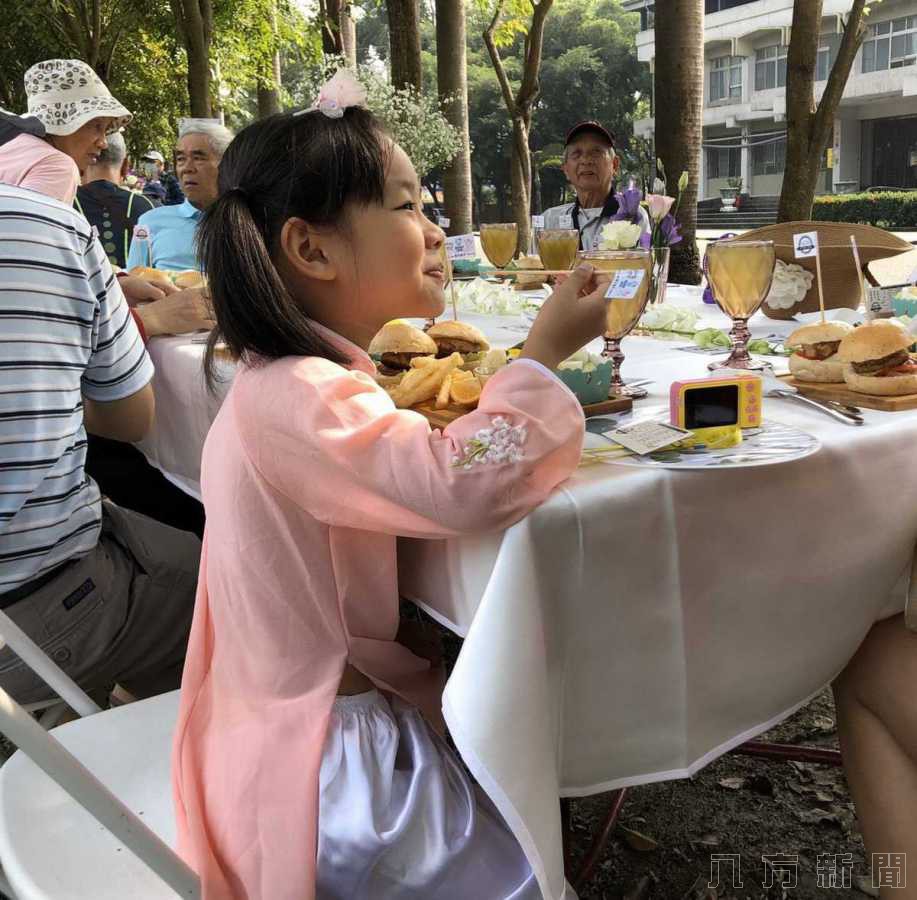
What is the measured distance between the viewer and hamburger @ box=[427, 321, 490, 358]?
1876mm

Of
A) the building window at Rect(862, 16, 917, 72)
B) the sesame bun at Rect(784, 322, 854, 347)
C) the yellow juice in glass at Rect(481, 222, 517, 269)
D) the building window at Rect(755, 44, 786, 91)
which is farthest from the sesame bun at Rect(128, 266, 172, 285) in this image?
the building window at Rect(755, 44, 786, 91)

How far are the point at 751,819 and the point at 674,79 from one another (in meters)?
4.98

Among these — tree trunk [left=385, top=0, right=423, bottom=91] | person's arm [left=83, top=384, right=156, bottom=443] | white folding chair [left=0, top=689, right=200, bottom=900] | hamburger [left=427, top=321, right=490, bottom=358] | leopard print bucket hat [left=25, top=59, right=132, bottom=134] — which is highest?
tree trunk [left=385, top=0, right=423, bottom=91]

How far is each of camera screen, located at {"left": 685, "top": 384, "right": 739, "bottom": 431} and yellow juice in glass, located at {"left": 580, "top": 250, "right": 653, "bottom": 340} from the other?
0.73 feet

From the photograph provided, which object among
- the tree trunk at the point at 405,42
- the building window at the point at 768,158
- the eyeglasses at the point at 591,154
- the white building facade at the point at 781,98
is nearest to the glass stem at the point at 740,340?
the eyeglasses at the point at 591,154

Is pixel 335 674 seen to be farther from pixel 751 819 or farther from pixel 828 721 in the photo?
pixel 828 721

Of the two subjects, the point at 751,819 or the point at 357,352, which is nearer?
the point at 357,352

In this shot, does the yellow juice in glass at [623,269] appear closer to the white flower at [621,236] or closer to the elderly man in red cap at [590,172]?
the white flower at [621,236]

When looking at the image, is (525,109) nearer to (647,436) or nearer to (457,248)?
(457,248)

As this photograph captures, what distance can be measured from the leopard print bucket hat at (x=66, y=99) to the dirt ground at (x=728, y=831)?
3599mm

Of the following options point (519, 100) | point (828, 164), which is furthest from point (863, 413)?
point (828, 164)

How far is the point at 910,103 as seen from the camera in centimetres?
3400

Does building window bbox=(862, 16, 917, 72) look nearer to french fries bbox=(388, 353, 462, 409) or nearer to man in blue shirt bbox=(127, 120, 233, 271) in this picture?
man in blue shirt bbox=(127, 120, 233, 271)

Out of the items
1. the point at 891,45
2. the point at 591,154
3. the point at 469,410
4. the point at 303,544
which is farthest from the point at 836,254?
the point at 891,45
